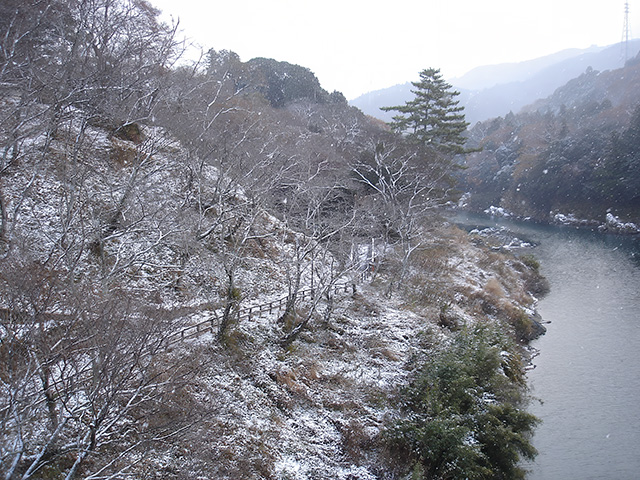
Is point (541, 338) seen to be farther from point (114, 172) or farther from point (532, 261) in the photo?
point (114, 172)

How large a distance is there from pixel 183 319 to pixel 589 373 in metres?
18.6

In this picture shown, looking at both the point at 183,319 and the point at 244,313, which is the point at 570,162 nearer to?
the point at 244,313

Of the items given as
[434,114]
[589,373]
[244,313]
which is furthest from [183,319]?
[434,114]

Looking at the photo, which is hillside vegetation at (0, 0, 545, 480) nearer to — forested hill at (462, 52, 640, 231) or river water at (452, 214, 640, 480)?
river water at (452, 214, 640, 480)

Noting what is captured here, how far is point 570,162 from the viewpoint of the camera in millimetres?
58938

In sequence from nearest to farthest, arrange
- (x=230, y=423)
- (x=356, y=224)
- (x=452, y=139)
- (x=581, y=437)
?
(x=230, y=423)
(x=581, y=437)
(x=356, y=224)
(x=452, y=139)

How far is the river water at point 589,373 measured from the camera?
13.4 metres

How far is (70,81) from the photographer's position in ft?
41.0

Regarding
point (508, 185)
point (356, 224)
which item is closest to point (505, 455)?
point (356, 224)

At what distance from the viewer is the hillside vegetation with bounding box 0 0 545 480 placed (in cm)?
718

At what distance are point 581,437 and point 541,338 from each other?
358 inches

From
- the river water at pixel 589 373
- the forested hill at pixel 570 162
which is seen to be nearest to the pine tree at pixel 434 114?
the river water at pixel 589 373

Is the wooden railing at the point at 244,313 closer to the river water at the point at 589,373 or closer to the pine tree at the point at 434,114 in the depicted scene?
the river water at the point at 589,373

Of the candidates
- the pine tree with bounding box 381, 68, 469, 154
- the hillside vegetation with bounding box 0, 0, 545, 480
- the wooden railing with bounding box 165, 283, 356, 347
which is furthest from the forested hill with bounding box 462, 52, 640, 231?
the wooden railing with bounding box 165, 283, 356, 347
